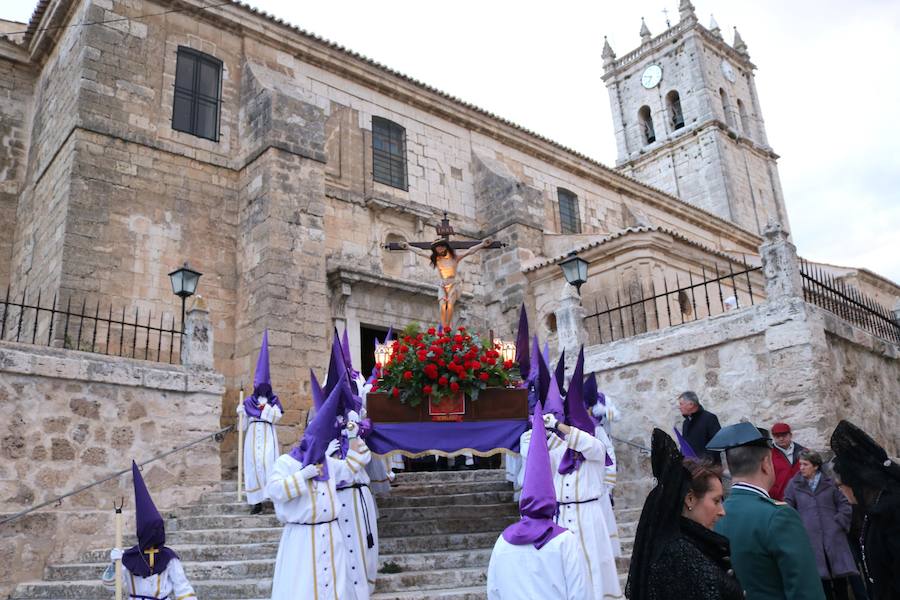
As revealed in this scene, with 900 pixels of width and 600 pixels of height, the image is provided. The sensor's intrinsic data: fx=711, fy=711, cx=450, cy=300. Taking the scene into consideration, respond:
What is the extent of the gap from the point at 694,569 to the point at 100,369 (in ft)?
23.7

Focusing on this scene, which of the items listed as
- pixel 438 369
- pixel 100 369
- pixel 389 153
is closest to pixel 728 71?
pixel 389 153

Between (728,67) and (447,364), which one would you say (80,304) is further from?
(728,67)

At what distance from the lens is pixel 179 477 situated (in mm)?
8375

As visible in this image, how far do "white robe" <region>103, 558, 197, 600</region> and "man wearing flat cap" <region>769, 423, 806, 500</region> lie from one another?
4717 millimetres

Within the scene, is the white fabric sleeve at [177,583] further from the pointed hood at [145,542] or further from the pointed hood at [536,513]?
the pointed hood at [536,513]

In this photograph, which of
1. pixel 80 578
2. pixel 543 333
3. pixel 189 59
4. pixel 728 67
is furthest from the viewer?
pixel 728 67

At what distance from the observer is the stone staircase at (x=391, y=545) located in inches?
258

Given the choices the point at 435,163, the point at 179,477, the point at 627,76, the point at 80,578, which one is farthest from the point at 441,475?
the point at 627,76

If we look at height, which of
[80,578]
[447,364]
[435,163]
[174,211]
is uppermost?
[435,163]

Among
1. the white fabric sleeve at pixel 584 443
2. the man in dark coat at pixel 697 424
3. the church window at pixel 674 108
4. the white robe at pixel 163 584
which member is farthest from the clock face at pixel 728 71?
the white robe at pixel 163 584

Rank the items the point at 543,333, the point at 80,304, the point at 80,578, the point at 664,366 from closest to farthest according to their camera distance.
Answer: the point at 80,578 → the point at 664,366 → the point at 80,304 → the point at 543,333

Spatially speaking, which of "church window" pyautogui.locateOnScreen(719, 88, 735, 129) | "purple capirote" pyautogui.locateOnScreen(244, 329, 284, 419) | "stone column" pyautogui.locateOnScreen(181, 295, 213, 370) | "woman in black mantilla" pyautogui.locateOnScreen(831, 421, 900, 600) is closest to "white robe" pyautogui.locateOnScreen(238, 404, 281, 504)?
"purple capirote" pyautogui.locateOnScreen(244, 329, 284, 419)

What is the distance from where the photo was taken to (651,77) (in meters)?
35.6

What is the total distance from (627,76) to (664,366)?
30.5 m
